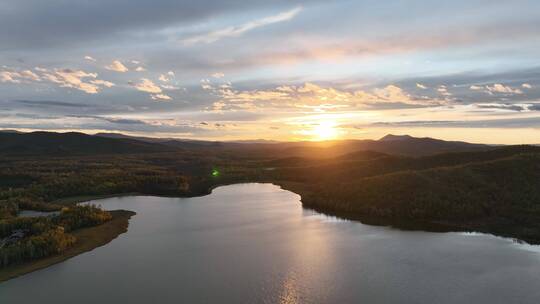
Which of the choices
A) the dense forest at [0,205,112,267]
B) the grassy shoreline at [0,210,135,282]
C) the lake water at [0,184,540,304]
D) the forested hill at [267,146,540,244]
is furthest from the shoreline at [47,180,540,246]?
the dense forest at [0,205,112,267]

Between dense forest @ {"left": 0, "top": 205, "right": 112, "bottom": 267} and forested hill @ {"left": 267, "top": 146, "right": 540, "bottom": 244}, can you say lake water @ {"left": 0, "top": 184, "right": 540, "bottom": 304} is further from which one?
forested hill @ {"left": 267, "top": 146, "right": 540, "bottom": 244}

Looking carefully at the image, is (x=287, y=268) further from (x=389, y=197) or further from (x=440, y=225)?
(x=389, y=197)

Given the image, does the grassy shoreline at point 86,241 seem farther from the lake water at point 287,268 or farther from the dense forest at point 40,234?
the lake water at point 287,268

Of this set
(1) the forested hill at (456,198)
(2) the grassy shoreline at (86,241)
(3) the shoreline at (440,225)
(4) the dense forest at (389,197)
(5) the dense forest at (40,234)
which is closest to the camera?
(2) the grassy shoreline at (86,241)

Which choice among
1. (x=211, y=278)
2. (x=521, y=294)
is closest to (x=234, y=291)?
(x=211, y=278)

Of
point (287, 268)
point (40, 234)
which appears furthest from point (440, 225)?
point (40, 234)

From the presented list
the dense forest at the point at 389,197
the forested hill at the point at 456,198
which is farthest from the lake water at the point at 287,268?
the forested hill at the point at 456,198
